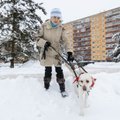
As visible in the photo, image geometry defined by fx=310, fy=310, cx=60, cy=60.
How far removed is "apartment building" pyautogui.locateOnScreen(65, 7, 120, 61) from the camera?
75.7 metres

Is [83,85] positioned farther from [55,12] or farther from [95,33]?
[95,33]

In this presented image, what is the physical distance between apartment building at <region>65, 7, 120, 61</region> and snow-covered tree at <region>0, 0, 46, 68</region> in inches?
2182

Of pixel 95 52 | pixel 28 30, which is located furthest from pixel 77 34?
pixel 28 30

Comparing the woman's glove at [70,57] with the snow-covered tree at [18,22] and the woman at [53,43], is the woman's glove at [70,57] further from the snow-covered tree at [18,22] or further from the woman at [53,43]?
the snow-covered tree at [18,22]

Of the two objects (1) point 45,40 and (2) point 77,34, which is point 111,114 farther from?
(2) point 77,34

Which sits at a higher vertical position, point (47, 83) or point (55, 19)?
point (55, 19)

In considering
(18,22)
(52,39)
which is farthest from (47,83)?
(18,22)

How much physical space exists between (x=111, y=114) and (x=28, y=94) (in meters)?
1.89

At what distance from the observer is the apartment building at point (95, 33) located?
7569 cm

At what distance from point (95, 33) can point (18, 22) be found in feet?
212

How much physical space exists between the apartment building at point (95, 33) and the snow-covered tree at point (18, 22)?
55.4m

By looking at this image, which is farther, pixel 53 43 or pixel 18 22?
pixel 18 22

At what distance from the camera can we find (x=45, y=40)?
21.5 ft

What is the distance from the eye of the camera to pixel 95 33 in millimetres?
81312
